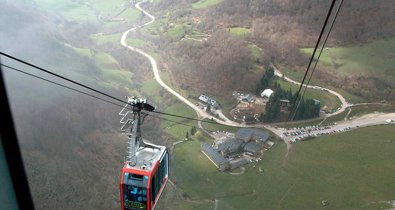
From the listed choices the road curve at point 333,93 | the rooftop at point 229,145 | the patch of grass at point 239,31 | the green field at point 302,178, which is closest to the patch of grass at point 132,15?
the patch of grass at point 239,31

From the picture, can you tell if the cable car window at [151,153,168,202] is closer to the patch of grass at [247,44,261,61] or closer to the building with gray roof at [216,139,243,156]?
the building with gray roof at [216,139,243,156]

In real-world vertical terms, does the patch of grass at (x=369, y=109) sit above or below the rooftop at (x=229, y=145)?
below

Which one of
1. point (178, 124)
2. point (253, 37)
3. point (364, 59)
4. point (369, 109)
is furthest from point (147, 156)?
point (253, 37)

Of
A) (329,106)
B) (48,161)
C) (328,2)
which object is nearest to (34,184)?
(48,161)

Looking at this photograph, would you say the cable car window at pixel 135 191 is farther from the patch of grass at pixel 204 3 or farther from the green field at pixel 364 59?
the patch of grass at pixel 204 3

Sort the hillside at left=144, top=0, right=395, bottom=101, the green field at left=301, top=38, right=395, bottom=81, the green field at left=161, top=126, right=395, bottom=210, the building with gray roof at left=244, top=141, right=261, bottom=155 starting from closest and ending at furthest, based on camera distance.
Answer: the green field at left=161, top=126, right=395, bottom=210, the building with gray roof at left=244, top=141, right=261, bottom=155, the hillside at left=144, top=0, right=395, bottom=101, the green field at left=301, top=38, right=395, bottom=81

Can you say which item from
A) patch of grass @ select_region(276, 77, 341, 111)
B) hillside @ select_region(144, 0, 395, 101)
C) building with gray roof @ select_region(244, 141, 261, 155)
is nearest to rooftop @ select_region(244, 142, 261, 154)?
building with gray roof @ select_region(244, 141, 261, 155)

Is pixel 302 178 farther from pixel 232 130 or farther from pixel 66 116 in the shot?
pixel 66 116
